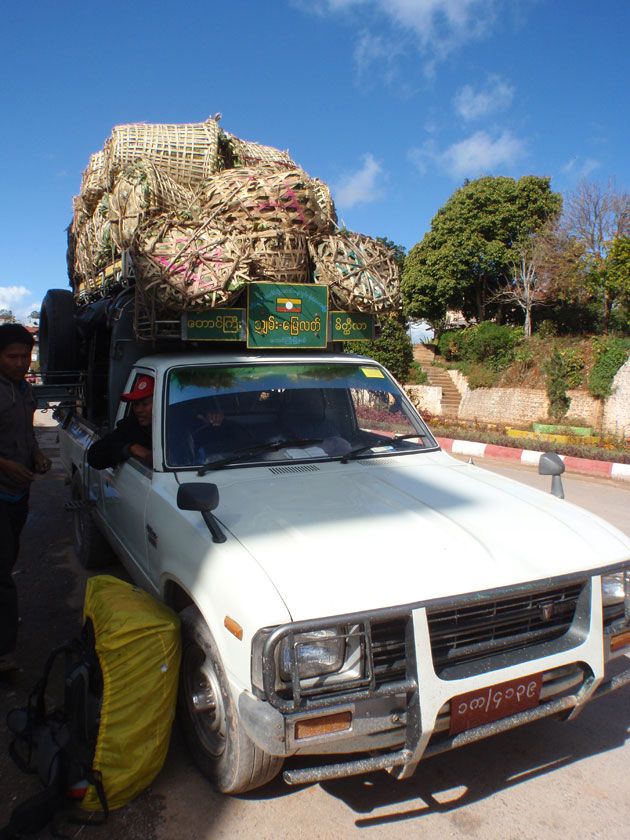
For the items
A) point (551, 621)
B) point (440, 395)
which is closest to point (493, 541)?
point (551, 621)

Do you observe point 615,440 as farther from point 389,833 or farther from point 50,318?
point 389,833

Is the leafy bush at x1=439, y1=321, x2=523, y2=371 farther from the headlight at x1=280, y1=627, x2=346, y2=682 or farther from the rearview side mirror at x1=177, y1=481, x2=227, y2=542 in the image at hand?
the headlight at x1=280, y1=627, x2=346, y2=682

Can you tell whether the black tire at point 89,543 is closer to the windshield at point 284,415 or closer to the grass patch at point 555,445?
the windshield at point 284,415

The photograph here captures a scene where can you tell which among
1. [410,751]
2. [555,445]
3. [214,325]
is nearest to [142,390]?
[214,325]

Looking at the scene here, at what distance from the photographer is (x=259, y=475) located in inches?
127

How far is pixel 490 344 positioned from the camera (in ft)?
82.7

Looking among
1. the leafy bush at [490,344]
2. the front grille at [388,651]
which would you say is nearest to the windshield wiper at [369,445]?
the front grille at [388,651]

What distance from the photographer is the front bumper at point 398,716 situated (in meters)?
2.04

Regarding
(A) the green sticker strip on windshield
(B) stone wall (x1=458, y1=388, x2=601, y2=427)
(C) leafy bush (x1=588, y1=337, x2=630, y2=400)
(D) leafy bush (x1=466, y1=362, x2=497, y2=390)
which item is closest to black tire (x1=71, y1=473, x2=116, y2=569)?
(A) the green sticker strip on windshield

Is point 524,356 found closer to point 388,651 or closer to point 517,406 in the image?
point 517,406

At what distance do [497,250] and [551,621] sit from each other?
2702 cm

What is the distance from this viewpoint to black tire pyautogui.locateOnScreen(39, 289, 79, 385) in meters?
5.86

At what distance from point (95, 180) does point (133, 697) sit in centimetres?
511

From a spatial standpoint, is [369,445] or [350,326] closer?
[369,445]
